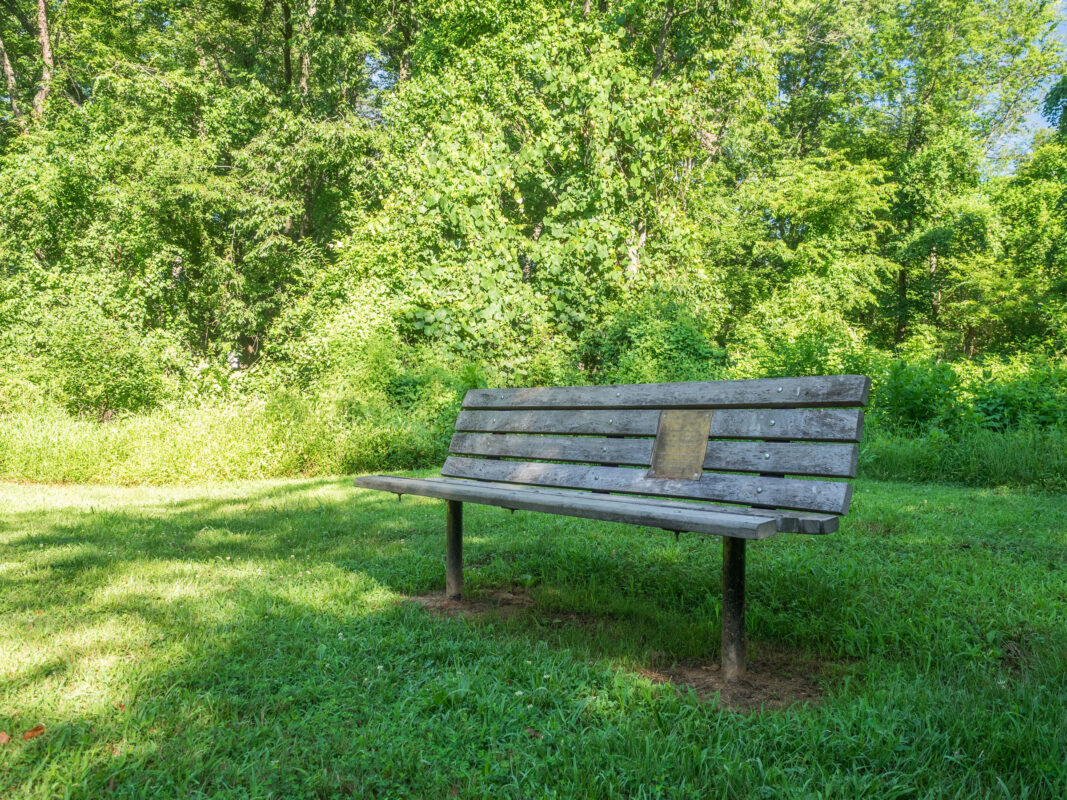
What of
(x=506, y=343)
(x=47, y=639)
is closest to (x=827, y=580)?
(x=47, y=639)

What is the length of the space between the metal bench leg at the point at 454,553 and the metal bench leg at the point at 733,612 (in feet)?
5.02

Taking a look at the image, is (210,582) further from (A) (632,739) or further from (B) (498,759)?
(A) (632,739)

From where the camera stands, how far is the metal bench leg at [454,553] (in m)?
3.73

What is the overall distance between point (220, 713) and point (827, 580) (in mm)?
2790

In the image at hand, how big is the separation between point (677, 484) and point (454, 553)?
4.32ft

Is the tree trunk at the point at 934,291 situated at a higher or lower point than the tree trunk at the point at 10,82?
lower

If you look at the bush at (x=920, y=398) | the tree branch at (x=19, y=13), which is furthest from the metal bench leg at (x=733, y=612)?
the tree branch at (x=19, y=13)

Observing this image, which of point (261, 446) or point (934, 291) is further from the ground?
point (934, 291)

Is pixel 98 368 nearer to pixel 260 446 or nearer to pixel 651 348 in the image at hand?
pixel 260 446

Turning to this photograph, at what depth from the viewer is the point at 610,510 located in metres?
2.69

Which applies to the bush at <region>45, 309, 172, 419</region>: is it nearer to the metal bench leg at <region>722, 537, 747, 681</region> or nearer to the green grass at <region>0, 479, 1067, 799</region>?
the green grass at <region>0, 479, 1067, 799</region>

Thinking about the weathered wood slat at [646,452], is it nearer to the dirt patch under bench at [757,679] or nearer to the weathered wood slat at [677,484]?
the weathered wood slat at [677,484]

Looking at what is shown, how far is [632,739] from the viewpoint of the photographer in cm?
211

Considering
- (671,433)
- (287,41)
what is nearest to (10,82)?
(287,41)
